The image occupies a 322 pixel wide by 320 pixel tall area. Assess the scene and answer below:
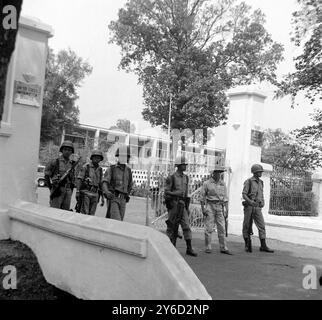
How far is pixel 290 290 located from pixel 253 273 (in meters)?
0.94

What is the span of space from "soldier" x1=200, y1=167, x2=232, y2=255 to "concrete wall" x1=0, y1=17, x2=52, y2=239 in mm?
3096

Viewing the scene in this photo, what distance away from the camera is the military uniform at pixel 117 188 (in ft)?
23.3

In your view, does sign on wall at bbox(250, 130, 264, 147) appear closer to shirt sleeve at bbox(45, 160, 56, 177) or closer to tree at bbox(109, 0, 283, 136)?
shirt sleeve at bbox(45, 160, 56, 177)

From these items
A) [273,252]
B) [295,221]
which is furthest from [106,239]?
[295,221]

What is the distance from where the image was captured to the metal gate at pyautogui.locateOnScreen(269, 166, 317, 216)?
11023 mm

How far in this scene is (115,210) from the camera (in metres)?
7.11

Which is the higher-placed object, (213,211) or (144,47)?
(144,47)

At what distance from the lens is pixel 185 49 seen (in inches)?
1185

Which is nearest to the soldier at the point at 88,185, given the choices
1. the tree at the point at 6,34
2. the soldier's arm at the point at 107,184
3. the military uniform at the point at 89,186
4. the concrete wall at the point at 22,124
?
the military uniform at the point at 89,186

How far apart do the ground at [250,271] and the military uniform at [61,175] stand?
48.2 inches

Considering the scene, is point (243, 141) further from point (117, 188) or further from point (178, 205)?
point (117, 188)
